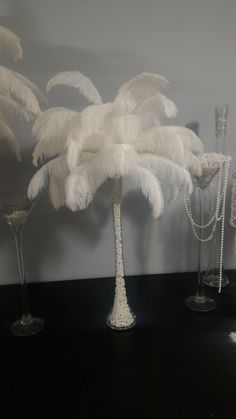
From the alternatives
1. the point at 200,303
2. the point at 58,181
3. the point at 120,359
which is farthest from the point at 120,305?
the point at 58,181

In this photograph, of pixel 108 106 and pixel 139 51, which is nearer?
pixel 108 106

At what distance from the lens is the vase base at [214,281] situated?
1190 mm

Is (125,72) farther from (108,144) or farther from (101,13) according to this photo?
(108,144)

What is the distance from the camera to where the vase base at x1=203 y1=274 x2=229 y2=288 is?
3.91ft

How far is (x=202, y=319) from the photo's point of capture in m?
0.99

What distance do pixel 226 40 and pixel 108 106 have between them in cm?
59

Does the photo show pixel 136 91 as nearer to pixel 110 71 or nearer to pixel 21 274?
pixel 110 71

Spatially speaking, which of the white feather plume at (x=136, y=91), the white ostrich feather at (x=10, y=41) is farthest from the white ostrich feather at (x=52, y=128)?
the white ostrich feather at (x=10, y=41)

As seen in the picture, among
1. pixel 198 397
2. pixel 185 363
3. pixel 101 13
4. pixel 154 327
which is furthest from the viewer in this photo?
pixel 101 13

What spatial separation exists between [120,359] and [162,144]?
52cm

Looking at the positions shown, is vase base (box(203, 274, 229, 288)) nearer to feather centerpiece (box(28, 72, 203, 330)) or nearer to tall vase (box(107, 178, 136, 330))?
tall vase (box(107, 178, 136, 330))

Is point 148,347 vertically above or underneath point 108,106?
underneath

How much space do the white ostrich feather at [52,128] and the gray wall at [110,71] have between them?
1.06 ft

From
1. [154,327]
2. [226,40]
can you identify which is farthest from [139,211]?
[226,40]
